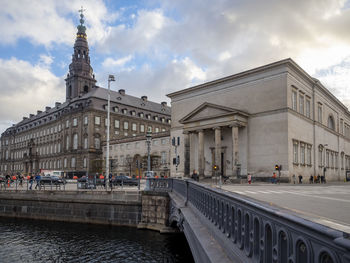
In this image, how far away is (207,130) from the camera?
4644cm

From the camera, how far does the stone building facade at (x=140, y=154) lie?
69125 mm

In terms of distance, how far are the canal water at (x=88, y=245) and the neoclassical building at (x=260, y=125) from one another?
22816 millimetres

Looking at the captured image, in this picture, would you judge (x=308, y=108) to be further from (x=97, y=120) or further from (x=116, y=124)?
(x=116, y=124)

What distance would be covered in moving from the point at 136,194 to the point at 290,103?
25.9 m

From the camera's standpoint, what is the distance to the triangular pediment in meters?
42.4

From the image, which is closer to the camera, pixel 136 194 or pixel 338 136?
pixel 136 194

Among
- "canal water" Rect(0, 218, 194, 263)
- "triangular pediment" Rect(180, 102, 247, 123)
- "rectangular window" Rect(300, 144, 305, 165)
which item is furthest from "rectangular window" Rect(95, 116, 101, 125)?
"canal water" Rect(0, 218, 194, 263)

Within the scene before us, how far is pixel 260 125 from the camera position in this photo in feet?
139

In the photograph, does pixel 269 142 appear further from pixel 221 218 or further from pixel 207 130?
pixel 221 218

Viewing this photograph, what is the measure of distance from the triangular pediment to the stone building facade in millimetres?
21183

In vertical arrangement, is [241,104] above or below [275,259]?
above

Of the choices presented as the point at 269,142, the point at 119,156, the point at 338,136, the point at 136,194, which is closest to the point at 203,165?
the point at 269,142

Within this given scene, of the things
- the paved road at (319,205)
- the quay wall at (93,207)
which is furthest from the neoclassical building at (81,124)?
the paved road at (319,205)

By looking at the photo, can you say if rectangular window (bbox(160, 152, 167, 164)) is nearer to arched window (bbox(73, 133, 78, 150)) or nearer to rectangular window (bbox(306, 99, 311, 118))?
arched window (bbox(73, 133, 78, 150))
